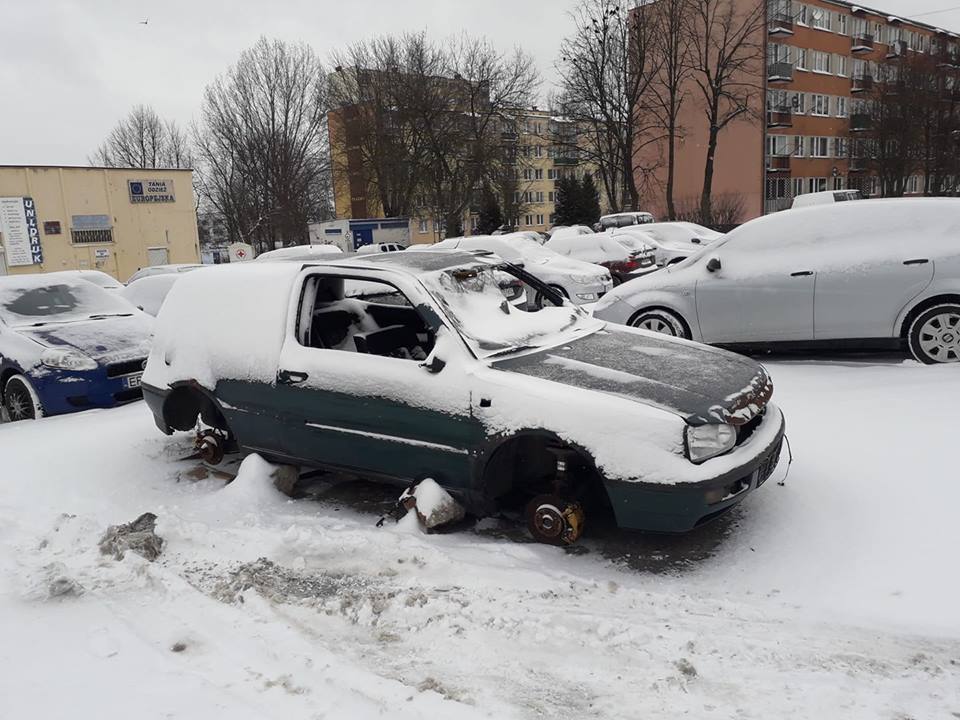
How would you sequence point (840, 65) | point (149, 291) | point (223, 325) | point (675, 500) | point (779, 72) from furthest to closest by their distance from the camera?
1. point (840, 65)
2. point (779, 72)
3. point (149, 291)
4. point (223, 325)
5. point (675, 500)

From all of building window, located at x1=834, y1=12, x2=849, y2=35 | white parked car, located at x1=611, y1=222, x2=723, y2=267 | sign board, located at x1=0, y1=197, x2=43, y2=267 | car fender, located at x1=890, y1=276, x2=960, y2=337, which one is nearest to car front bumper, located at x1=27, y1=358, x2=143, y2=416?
car fender, located at x1=890, y1=276, x2=960, y2=337

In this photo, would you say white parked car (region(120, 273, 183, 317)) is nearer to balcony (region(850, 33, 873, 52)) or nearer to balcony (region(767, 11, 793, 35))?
balcony (region(767, 11, 793, 35))

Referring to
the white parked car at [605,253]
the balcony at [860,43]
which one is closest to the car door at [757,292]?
the white parked car at [605,253]

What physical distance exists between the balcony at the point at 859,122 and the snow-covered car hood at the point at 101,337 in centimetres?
5440

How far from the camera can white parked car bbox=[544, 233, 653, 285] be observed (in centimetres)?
1717

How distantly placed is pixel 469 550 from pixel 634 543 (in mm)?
943

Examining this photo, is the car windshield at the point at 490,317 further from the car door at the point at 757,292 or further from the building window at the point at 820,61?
the building window at the point at 820,61

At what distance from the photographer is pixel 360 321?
572 centimetres

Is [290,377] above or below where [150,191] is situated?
below

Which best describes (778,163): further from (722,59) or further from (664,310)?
(664,310)

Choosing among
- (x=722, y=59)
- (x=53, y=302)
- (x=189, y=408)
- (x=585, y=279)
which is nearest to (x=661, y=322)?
(x=189, y=408)

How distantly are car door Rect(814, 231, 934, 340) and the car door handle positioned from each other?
5413 millimetres

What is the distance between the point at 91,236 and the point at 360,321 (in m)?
37.7

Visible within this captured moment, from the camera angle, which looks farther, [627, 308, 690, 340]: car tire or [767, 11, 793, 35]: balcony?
[767, 11, 793, 35]: balcony
